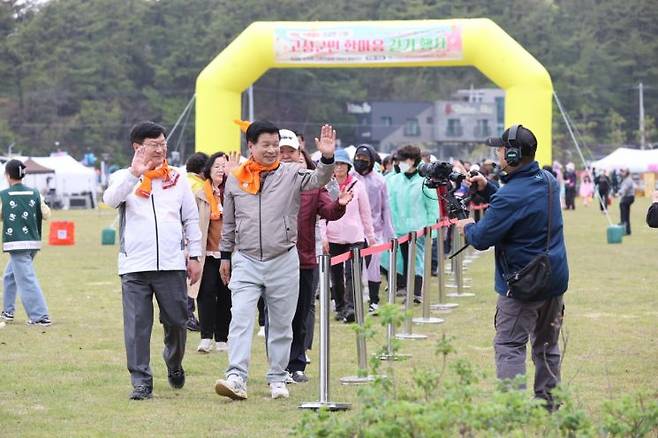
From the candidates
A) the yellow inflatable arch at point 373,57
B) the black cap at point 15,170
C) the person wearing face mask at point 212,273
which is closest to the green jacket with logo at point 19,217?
the black cap at point 15,170

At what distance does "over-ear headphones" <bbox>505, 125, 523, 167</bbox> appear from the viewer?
7629 mm

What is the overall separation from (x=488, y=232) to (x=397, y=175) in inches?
336

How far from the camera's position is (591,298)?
1609 centimetres

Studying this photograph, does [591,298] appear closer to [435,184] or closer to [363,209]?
[363,209]

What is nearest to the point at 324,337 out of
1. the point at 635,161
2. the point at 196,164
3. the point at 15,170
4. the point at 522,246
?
the point at 522,246

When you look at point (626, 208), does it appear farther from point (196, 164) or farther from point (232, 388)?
point (232, 388)

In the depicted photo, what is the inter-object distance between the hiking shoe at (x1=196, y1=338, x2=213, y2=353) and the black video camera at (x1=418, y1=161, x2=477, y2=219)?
3.76 meters

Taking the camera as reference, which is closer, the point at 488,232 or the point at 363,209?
the point at 488,232

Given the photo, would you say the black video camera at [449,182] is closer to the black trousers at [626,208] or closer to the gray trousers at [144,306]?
the gray trousers at [144,306]

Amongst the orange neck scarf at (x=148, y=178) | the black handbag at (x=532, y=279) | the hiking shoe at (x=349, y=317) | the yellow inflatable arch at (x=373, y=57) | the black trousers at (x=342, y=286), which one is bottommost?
the hiking shoe at (x=349, y=317)

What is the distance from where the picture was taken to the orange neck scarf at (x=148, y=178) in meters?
8.90

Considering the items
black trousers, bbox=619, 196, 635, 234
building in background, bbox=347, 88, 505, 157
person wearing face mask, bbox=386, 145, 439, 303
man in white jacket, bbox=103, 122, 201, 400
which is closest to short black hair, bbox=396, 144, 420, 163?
person wearing face mask, bbox=386, 145, 439, 303

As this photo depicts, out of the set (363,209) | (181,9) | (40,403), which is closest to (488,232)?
(40,403)

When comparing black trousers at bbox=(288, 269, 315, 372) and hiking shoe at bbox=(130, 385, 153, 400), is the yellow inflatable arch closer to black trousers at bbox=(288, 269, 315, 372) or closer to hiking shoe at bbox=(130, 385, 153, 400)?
black trousers at bbox=(288, 269, 315, 372)
